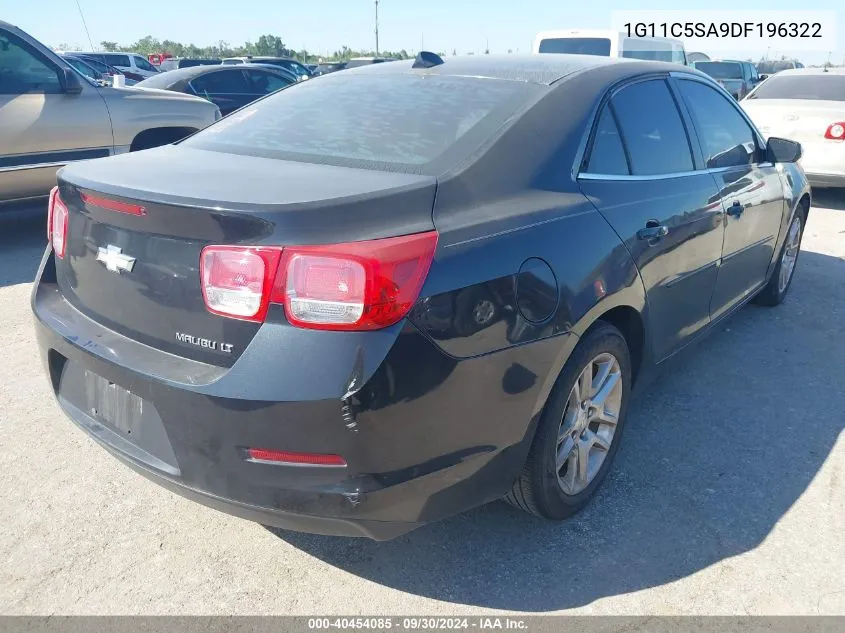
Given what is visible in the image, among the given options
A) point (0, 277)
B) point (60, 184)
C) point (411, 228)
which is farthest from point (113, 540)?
point (0, 277)

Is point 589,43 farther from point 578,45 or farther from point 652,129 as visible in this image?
point 652,129

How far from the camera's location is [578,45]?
1174 centimetres

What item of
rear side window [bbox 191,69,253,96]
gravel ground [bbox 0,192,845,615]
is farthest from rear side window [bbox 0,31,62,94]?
rear side window [bbox 191,69,253,96]

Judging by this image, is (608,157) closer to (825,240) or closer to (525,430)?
(525,430)

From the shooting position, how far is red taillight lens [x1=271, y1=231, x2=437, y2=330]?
1855 mm

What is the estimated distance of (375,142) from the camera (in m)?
2.55

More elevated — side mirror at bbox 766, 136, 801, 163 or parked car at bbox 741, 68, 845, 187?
side mirror at bbox 766, 136, 801, 163

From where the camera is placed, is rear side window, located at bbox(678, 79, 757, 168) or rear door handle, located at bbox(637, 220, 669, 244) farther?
rear side window, located at bbox(678, 79, 757, 168)

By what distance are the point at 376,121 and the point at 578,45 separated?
10095mm

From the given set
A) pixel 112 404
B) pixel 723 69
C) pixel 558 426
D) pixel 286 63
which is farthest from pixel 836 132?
pixel 286 63

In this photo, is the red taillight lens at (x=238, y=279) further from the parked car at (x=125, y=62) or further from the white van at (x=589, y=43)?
the parked car at (x=125, y=62)

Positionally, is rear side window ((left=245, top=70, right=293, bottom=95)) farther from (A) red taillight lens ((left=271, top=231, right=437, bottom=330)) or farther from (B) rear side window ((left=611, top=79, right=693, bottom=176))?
(A) red taillight lens ((left=271, top=231, right=437, bottom=330))

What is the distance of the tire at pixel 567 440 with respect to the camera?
240cm

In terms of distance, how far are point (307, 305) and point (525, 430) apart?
2.69ft
